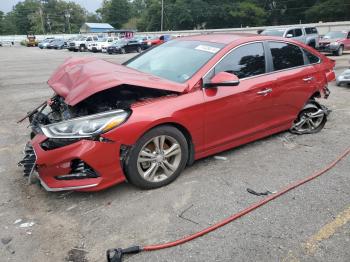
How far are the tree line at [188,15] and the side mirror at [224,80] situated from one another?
244 feet

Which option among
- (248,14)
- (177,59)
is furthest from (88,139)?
(248,14)

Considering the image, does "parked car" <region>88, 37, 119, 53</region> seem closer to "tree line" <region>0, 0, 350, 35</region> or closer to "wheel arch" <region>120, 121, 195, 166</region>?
"wheel arch" <region>120, 121, 195, 166</region>

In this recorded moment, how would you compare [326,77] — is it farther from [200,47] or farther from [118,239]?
[118,239]

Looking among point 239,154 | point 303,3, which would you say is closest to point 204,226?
point 239,154

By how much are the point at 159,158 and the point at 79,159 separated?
0.87 meters

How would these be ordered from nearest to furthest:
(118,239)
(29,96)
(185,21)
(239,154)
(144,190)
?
(118,239)
(144,190)
(239,154)
(29,96)
(185,21)

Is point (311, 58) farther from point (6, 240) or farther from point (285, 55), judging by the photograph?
point (6, 240)

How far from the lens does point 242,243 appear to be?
2938 millimetres

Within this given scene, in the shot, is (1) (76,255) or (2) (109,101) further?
(2) (109,101)

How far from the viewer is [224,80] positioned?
3844 millimetres

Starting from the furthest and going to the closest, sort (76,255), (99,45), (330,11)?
(330,11), (99,45), (76,255)

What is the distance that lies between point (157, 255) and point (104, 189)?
4.09 feet

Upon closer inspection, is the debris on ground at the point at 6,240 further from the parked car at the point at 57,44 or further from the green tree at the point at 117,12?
the green tree at the point at 117,12

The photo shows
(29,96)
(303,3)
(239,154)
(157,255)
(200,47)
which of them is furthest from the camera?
(303,3)
